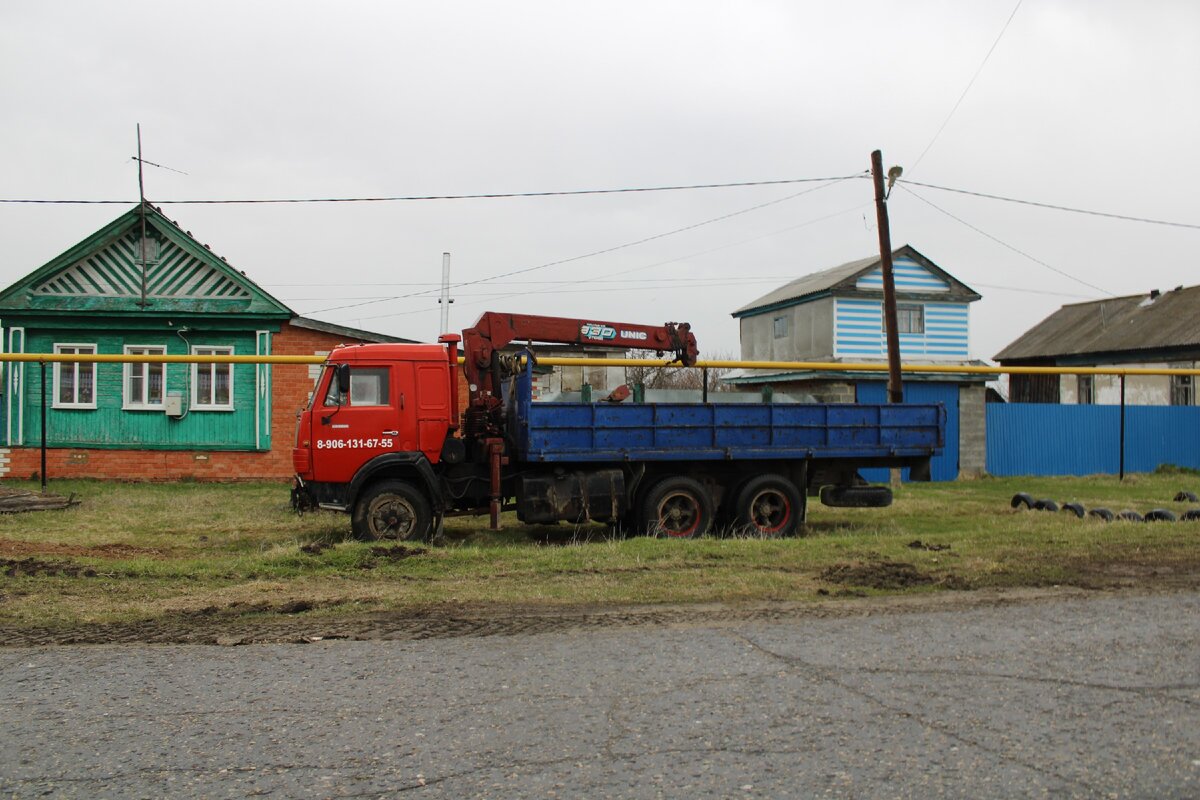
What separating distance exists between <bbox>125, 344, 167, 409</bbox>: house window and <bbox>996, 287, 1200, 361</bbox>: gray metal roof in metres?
31.0

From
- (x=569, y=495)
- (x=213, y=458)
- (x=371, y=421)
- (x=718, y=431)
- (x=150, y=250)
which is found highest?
(x=150, y=250)

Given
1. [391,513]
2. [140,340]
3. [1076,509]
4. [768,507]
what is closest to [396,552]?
[391,513]

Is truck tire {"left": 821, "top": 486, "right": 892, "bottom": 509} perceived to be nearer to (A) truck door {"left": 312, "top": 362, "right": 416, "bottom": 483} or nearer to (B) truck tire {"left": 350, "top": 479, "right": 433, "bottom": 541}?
(B) truck tire {"left": 350, "top": 479, "right": 433, "bottom": 541}

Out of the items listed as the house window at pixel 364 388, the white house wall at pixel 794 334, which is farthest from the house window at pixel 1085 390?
the house window at pixel 364 388

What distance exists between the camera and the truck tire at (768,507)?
13133mm

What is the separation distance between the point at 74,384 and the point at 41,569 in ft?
43.3

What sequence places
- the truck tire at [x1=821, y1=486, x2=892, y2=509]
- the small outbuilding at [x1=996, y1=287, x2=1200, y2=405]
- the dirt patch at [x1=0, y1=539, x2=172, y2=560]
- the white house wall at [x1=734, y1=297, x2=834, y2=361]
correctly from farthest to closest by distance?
the small outbuilding at [x1=996, y1=287, x2=1200, y2=405] < the white house wall at [x1=734, y1=297, x2=834, y2=361] < the truck tire at [x1=821, y1=486, x2=892, y2=509] < the dirt patch at [x1=0, y1=539, x2=172, y2=560]

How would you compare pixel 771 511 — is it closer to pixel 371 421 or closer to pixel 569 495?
pixel 569 495

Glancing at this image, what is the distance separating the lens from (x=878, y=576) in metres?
9.56

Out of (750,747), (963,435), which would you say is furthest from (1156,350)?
(750,747)

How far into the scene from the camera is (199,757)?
15.1ft

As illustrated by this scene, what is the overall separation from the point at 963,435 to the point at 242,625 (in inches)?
776

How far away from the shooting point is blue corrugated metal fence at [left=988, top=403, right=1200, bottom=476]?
2397cm

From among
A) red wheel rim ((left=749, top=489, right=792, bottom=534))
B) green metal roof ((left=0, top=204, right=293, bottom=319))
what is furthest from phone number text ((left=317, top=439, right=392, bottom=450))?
green metal roof ((left=0, top=204, right=293, bottom=319))
